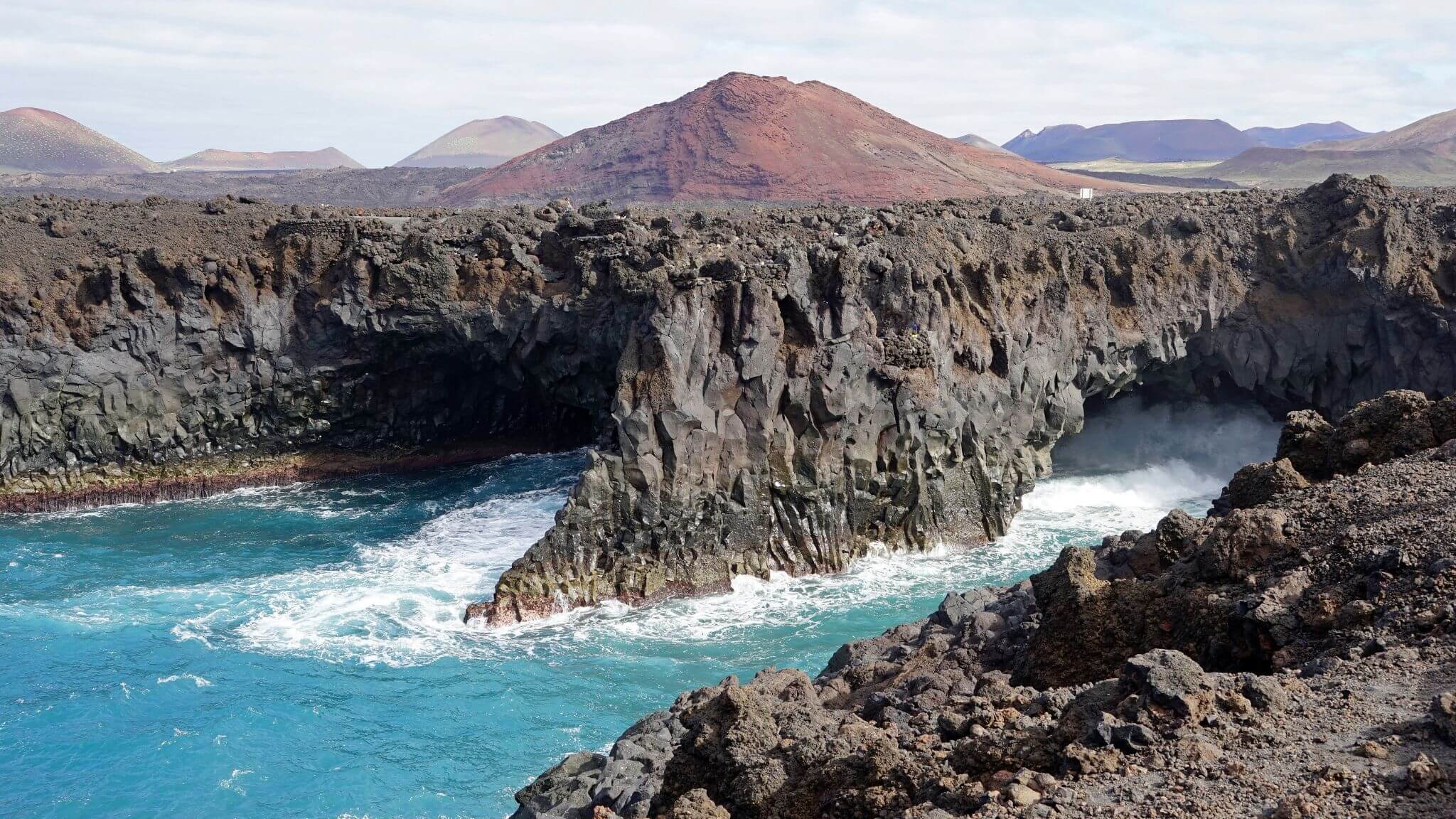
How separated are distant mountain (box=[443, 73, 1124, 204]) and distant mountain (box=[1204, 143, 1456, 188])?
60.3 ft

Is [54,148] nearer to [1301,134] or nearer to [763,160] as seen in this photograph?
[763,160]

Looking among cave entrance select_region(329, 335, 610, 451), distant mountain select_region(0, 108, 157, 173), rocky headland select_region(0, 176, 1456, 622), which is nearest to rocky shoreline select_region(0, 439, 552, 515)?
rocky headland select_region(0, 176, 1456, 622)

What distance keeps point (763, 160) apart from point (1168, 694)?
230 feet

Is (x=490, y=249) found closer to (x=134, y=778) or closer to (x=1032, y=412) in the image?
(x=1032, y=412)

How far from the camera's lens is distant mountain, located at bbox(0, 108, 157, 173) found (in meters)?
131

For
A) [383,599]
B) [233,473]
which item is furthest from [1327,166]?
[383,599]

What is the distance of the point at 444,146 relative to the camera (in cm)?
17188

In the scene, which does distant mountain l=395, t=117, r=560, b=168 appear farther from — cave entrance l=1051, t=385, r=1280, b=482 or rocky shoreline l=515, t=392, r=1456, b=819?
rocky shoreline l=515, t=392, r=1456, b=819

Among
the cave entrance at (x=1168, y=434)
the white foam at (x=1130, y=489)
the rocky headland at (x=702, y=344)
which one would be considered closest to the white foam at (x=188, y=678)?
the rocky headland at (x=702, y=344)

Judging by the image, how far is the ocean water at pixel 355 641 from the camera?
21.9m

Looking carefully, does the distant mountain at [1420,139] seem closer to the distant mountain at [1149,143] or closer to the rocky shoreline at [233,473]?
the distant mountain at [1149,143]

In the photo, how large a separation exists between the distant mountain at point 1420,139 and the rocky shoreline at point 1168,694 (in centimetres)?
9797

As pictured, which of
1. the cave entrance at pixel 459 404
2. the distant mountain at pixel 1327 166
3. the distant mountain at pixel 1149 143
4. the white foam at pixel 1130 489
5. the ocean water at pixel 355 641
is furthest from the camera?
the distant mountain at pixel 1149 143

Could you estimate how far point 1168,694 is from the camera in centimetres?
1092
